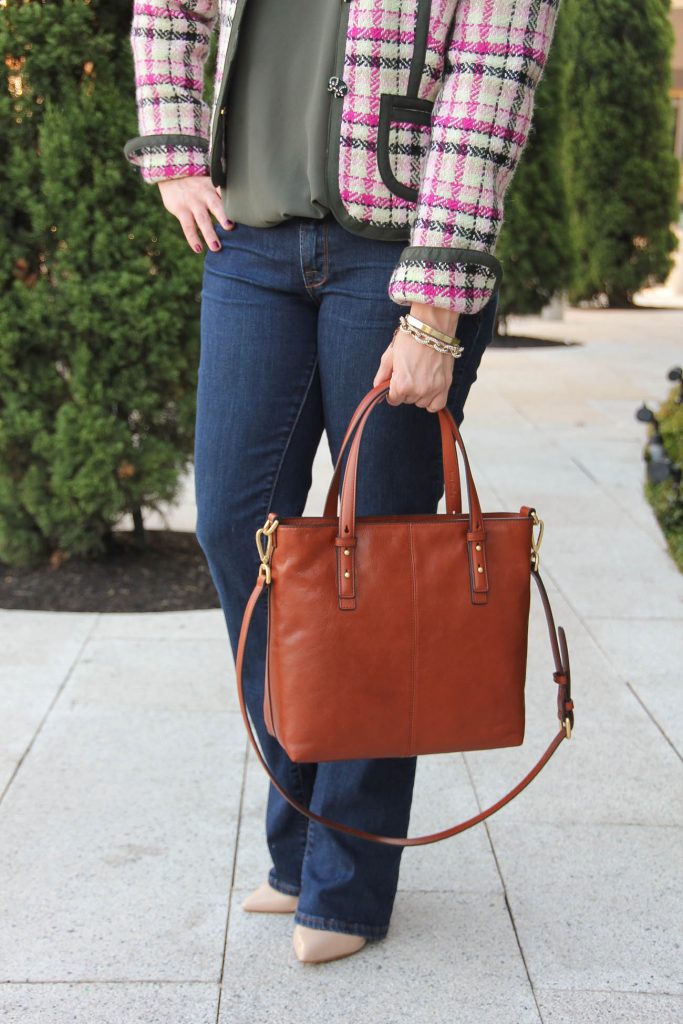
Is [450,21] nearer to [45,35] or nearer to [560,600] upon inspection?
[45,35]

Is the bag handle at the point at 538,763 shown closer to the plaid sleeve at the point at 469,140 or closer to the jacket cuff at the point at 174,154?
the plaid sleeve at the point at 469,140

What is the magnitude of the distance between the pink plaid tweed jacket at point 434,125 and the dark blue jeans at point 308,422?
0.31ft

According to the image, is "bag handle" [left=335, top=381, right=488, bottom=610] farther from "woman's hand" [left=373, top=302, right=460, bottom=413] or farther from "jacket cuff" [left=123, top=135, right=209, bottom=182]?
"jacket cuff" [left=123, top=135, right=209, bottom=182]

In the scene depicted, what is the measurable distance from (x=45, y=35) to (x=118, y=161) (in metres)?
0.42

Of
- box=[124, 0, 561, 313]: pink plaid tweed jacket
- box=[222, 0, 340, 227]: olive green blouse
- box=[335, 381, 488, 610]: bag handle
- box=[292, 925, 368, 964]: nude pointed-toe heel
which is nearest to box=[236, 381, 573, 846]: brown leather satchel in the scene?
box=[335, 381, 488, 610]: bag handle

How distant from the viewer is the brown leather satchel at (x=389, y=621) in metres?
1.66

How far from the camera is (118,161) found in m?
3.66

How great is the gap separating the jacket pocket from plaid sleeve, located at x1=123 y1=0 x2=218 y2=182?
1.30 ft

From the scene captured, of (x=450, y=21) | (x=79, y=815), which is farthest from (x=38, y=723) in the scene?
(x=450, y=21)

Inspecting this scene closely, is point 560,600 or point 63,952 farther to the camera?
point 560,600

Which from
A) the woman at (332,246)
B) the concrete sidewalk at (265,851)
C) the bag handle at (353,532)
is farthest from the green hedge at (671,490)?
the bag handle at (353,532)

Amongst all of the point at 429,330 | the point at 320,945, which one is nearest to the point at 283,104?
the point at 429,330

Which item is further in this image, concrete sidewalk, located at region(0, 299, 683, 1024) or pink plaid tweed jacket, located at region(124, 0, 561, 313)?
concrete sidewalk, located at region(0, 299, 683, 1024)

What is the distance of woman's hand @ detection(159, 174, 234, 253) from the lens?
1874 mm
